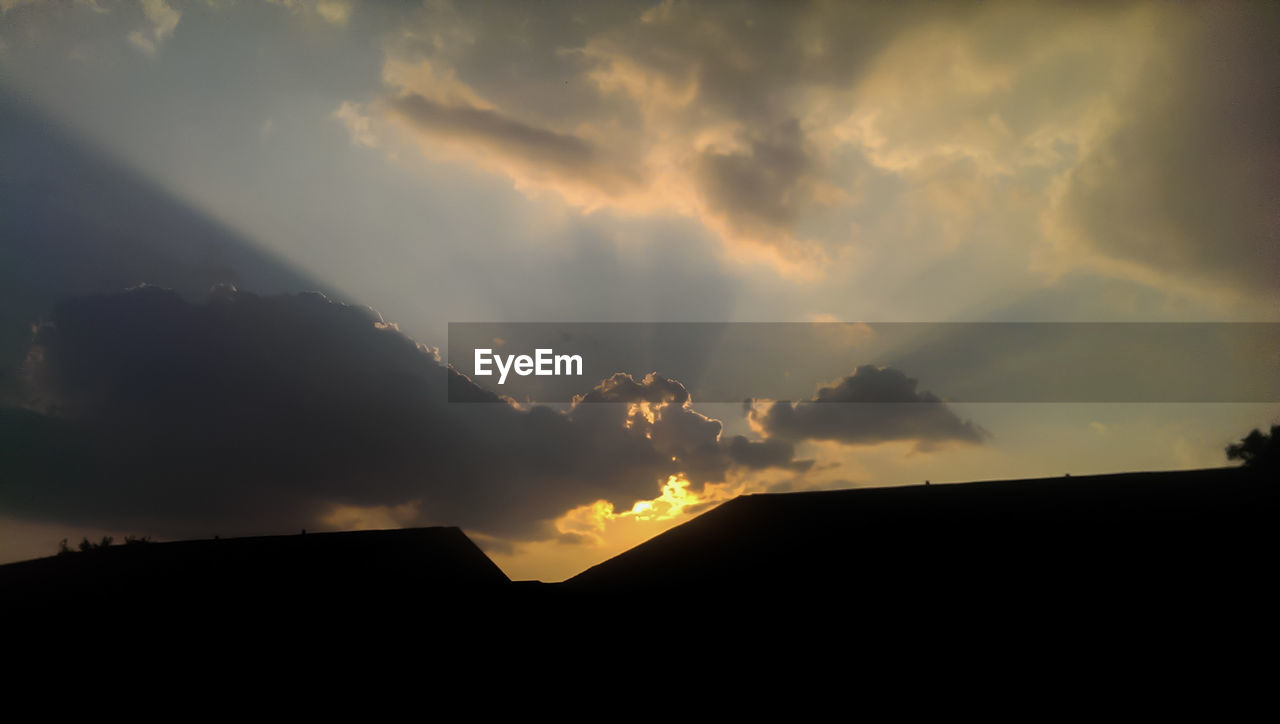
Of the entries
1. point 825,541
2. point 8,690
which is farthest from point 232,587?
point 825,541

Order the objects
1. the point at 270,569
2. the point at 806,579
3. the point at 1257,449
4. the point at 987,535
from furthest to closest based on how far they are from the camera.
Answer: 1. the point at 1257,449
2. the point at 270,569
3. the point at 806,579
4. the point at 987,535

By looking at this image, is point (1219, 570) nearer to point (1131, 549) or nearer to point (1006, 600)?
point (1131, 549)

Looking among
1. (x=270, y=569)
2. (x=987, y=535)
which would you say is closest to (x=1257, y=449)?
(x=987, y=535)

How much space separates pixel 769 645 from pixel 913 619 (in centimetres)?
337

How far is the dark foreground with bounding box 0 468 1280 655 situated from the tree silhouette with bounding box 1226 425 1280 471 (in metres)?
36.2

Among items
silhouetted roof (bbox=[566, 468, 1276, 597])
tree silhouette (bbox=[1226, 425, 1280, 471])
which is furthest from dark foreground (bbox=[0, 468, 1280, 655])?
tree silhouette (bbox=[1226, 425, 1280, 471])

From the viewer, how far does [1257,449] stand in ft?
128

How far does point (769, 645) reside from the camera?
14.1m

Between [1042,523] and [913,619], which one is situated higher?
[1042,523]

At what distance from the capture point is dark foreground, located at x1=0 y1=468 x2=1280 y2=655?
460 inches

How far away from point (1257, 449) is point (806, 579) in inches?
1751

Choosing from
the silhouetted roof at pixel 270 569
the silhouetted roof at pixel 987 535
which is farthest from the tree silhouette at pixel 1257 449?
the silhouetted roof at pixel 270 569

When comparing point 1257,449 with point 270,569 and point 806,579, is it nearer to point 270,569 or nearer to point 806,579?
point 806,579

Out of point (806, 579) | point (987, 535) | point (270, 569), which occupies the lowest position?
point (806, 579)
